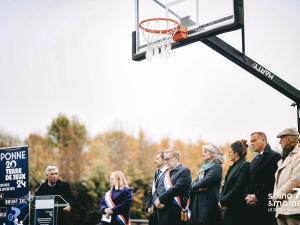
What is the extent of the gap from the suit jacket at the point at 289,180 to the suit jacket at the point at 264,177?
47 cm

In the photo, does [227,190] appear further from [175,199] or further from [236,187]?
[175,199]

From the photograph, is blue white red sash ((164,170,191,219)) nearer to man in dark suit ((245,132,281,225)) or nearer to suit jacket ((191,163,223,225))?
suit jacket ((191,163,223,225))

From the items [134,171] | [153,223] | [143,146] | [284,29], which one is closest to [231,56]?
[153,223]

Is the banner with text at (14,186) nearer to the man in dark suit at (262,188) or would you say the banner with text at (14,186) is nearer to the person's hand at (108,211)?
the person's hand at (108,211)

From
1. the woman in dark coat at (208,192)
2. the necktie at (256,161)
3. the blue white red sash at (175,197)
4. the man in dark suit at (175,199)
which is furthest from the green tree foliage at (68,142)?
the necktie at (256,161)

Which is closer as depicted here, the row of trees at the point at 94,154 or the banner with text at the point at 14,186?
the banner with text at the point at 14,186

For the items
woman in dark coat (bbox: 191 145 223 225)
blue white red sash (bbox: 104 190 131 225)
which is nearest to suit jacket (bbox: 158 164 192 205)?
woman in dark coat (bbox: 191 145 223 225)

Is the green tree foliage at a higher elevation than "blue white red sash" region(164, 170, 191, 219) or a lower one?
higher

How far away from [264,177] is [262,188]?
17cm

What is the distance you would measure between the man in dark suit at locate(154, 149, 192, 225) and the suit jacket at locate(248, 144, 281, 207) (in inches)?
60.1

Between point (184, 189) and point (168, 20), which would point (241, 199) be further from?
point (168, 20)

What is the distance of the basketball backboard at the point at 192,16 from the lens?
763 centimetres

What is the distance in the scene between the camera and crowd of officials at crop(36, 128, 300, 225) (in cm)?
693

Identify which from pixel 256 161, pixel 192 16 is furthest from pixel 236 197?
pixel 192 16
